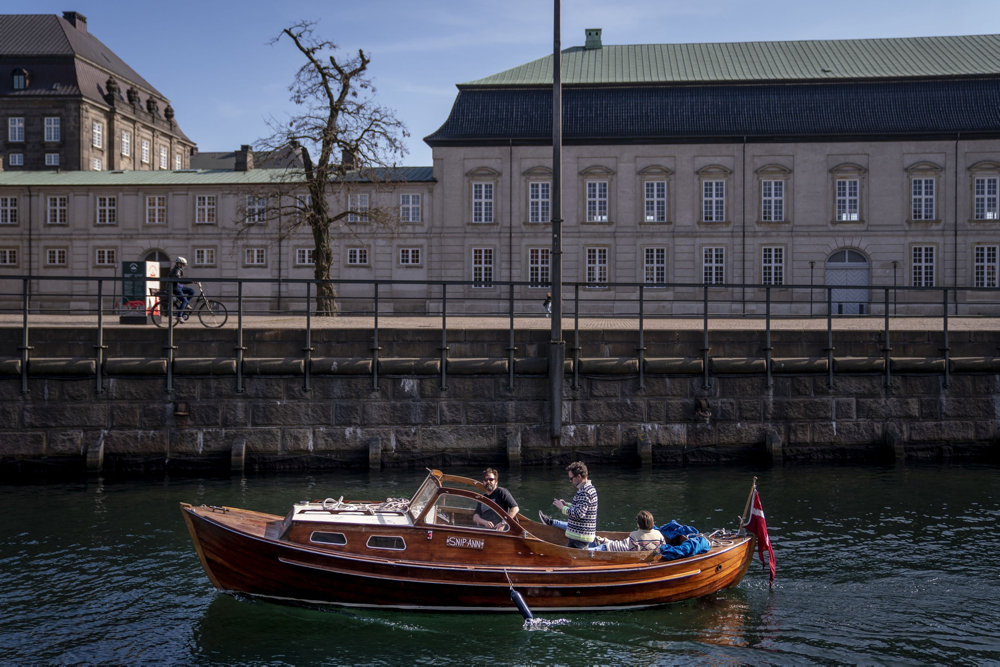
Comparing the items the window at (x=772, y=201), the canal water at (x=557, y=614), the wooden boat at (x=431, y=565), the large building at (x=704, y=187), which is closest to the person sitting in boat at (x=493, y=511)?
the wooden boat at (x=431, y=565)

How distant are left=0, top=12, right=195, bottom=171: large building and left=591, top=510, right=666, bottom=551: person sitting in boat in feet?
238

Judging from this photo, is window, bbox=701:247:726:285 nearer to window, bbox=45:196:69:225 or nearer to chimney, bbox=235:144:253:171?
chimney, bbox=235:144:253:171

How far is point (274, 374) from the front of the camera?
1908 centimetres

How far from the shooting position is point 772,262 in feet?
163

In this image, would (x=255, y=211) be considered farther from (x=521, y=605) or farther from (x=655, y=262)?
(x=521, y=605)

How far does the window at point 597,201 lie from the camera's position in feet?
165

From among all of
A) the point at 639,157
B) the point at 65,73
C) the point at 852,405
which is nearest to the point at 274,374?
the point at 852,405

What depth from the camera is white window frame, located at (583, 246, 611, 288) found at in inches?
1978

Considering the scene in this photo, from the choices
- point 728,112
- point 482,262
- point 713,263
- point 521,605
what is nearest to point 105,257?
point 482,262

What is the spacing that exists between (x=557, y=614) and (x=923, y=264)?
143ft

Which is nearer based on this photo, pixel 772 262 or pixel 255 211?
pixel 255 211

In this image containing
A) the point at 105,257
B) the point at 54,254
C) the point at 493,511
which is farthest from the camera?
the point at 105,257

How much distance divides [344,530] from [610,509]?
6.29 metres

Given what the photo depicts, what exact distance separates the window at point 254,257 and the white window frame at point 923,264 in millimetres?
35345
